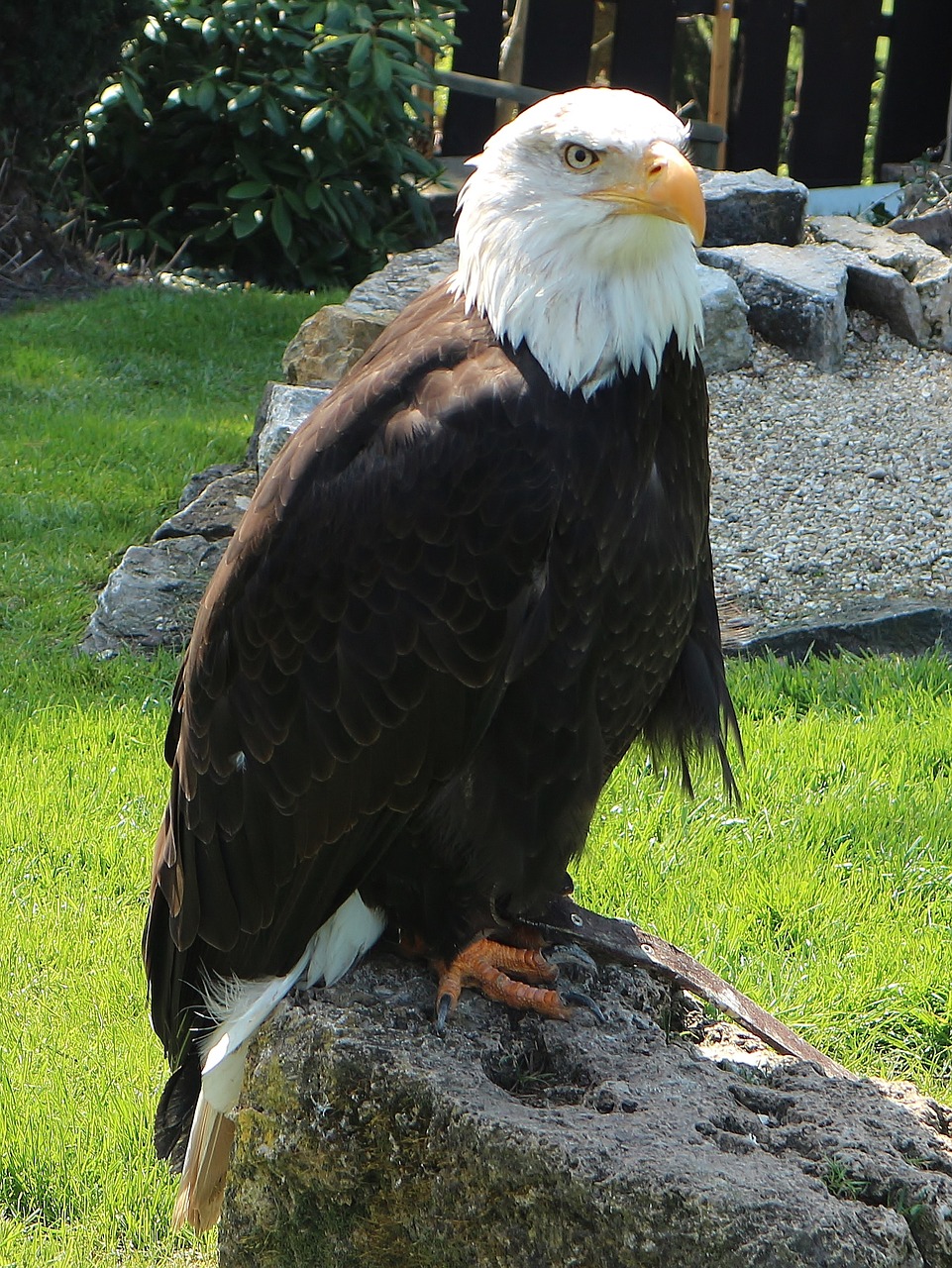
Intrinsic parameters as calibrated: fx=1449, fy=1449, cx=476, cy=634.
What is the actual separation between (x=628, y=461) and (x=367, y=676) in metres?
0.60

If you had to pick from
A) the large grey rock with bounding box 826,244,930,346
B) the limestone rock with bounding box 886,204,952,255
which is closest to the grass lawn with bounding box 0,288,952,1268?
the large grey rock with bounding box 826,244,930,346

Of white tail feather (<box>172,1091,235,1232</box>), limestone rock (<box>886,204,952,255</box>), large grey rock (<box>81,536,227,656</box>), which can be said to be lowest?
white tail feather (<box>172,1091,235,1232</box>)

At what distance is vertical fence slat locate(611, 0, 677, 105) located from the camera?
1148cm

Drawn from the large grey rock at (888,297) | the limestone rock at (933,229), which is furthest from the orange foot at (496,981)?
the limestone rock at (933,229)

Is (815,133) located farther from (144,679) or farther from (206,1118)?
(206,1118)

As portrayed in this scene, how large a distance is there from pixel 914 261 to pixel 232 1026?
6529mm

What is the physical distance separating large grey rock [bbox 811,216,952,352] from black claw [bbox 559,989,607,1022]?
A: 18.5ft

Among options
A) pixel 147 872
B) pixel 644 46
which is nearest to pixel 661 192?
pixel 147 872

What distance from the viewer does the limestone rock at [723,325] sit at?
7027 millimetres

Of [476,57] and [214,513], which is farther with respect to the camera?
[476,57]

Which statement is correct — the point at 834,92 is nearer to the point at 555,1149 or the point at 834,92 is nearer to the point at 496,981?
the point at 496,981

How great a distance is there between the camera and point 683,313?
264cm

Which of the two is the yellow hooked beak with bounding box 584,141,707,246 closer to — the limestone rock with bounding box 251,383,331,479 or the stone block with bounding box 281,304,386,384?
the limestone rock with bounding box 251,383,331,479

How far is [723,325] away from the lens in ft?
23.3
